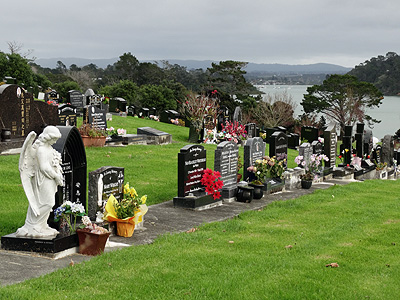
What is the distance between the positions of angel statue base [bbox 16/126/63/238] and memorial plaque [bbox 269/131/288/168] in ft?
31.0

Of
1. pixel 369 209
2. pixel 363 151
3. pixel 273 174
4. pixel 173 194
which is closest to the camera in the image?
pixel 369 209

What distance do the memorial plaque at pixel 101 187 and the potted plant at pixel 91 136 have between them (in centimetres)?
1054

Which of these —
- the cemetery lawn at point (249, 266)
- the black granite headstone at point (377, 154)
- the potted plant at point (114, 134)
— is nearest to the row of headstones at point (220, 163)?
the cemetery lawn at point (249, 266)

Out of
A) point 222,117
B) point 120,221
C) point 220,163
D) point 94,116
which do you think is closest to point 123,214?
point 120,221

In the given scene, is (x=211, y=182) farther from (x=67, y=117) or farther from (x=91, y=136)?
(x=67, y=117)

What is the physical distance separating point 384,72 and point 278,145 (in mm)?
87005

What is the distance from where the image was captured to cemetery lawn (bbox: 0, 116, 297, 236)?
1091cm

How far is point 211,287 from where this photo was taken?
22.1 feet

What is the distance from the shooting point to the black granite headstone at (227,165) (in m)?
13.8

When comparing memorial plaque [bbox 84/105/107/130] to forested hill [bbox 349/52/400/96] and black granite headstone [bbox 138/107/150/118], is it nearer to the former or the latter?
black granite headstone [bbox 138/107/150/118]

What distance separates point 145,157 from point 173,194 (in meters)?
5.94

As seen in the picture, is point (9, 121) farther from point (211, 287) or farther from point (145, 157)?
point (211, 287)

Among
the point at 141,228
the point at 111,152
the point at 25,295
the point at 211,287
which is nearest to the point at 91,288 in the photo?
the point at 25,295

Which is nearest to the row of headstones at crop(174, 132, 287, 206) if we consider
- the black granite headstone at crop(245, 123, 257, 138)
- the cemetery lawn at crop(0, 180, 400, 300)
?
the cemetery lawn at crop(0, 180, 400, 300)
